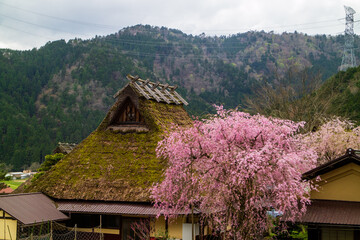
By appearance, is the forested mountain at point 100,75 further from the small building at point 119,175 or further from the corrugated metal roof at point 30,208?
the corrugated metal roof at point 30,208

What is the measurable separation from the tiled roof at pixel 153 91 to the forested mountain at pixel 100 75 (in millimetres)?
44428

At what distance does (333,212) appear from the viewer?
13469mm

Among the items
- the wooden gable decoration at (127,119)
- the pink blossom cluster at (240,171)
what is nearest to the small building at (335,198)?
the pink blossom cluster at (240,171)

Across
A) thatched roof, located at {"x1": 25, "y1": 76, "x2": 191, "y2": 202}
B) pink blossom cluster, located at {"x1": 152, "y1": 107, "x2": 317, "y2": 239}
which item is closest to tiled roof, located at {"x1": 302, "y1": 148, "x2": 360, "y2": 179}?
pink blossom cluster, located at {"x1": 152, "y1": 107, "x2": 317, "y2": 239}

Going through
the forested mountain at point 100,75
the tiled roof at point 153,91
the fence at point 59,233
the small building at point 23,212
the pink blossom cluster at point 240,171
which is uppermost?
the forested mountain at point 100,75

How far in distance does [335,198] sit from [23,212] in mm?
11843

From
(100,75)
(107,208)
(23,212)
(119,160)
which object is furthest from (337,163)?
(100,75)

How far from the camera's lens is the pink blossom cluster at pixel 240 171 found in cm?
1332

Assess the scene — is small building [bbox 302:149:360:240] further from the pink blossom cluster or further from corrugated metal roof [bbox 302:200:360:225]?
the pink blossom cluster

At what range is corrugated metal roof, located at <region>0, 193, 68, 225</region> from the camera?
16656 millimetres

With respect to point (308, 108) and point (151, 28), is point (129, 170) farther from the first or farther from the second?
point (151, 28)

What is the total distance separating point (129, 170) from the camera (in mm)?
19859

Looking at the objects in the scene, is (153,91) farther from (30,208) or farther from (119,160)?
(30,208)

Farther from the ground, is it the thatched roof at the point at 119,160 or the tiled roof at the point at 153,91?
the tiled roof at the point at 153,91
